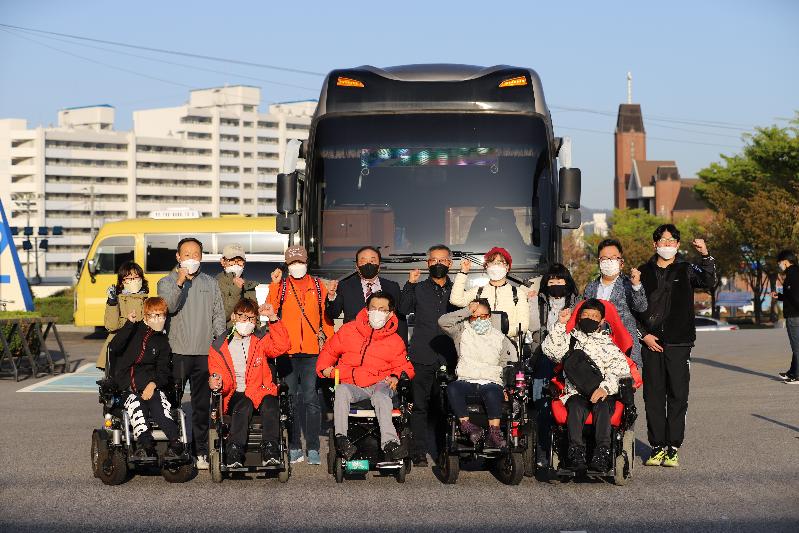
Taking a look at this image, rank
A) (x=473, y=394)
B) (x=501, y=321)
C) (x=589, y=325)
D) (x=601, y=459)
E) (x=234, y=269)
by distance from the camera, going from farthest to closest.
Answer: (x=234, y=269) < (x=501, y=321) < (x=473, y=394) < (x=589, y=325) < (x=601, y=459)

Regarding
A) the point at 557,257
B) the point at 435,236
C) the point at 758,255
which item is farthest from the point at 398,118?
the point at 758,255

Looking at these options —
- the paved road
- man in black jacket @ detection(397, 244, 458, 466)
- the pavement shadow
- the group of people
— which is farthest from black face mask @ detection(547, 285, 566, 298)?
the pavement shadow

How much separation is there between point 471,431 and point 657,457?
1826 millimetres

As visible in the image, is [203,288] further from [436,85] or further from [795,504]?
[795,504]

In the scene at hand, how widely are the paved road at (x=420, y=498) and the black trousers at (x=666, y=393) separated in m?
0.33

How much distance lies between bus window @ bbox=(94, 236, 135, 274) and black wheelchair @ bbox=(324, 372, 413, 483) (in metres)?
25.0

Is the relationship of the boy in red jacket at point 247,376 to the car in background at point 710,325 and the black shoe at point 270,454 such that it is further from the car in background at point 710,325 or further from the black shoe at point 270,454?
the car in background at point 710,325

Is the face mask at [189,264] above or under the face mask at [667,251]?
under

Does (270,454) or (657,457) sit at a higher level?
(270,454)

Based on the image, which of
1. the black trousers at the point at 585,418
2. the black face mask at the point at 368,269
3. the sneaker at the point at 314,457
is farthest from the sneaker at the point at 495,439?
the black face mask at the point at 368,269

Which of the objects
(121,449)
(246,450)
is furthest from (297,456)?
(121,449)

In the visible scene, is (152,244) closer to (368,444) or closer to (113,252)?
(113,252)

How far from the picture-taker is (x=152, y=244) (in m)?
34.3

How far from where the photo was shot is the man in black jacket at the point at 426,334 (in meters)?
10.7
